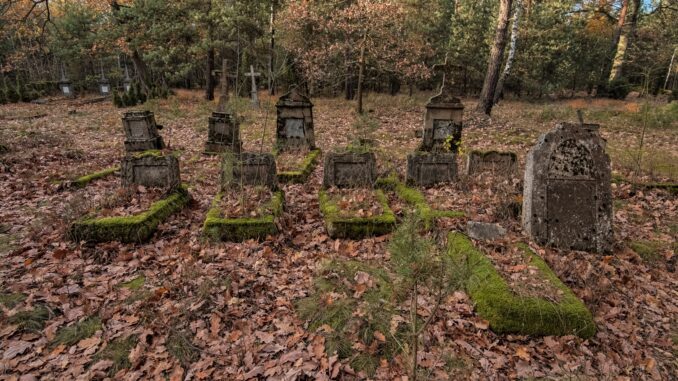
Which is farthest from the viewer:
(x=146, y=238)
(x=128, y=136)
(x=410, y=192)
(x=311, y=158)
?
(x=128, y=136)

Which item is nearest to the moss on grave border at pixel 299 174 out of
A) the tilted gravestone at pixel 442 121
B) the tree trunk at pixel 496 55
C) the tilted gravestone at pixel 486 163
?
the tilted gravestone at pixel 442 121

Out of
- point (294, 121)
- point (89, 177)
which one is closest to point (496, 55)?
point (294, 121)

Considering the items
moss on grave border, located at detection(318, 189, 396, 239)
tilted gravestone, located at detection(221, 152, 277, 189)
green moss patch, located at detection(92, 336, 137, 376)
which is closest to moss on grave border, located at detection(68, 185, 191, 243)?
tilted gravestone, located at detection(221, 152, 277, 189)

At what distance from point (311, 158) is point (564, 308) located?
779cm

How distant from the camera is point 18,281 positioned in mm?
4785

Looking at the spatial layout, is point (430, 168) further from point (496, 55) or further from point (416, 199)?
point (496, 55)

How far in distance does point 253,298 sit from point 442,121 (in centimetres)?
856

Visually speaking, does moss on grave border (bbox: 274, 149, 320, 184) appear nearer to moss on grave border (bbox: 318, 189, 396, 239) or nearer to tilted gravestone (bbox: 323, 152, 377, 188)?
tilted gravestone (bbox: 323, 152, 377, 188)

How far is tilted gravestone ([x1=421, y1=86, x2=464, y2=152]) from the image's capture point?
10.9 metres

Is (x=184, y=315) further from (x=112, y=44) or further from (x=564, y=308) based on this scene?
(x=112, y=44)

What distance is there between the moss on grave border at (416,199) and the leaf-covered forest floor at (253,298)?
0.19 meters

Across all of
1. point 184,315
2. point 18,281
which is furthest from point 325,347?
point 18,281

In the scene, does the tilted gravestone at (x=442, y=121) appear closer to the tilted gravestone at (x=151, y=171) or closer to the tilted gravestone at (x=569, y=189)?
the tilted gravestone at (x=569, y=189)

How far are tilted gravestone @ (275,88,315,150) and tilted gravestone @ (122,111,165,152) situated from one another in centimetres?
400
